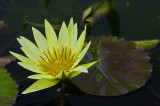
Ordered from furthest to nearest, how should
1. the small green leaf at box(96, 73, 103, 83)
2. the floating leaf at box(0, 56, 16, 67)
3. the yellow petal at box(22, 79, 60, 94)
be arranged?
the floating leaf at box(0, 56, 16, 67) → the small green leaf at box(96, 73, 103, 83) → the yellow petal at box(22, 79, 60, 94)

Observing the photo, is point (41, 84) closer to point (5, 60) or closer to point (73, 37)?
point (73, 37)

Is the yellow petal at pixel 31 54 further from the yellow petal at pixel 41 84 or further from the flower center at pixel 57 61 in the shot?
the yellow petal at pixel 41 84

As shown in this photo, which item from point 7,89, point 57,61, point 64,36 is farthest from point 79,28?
point 7,89

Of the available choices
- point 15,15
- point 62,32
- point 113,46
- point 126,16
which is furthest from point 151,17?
point 15,15

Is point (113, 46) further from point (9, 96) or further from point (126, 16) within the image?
point (9, 96)

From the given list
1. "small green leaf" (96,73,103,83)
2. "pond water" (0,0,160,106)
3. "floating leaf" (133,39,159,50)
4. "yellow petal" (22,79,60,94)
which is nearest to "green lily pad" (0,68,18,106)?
"pond water" (0,0,160,106)

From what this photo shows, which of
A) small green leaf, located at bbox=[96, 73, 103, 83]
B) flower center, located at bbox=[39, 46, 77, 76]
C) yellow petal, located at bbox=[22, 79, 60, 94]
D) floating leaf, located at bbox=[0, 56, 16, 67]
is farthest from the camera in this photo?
floating leaf, located at bbox=[0, 56, 16, 67]

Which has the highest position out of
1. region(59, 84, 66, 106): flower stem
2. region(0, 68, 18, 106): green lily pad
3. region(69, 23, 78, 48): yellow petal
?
region(69, 23, 78, 48): yellow petal

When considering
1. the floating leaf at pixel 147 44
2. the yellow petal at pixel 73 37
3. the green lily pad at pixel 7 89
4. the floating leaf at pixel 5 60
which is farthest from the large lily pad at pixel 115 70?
the floating leaf at pixel 5 60

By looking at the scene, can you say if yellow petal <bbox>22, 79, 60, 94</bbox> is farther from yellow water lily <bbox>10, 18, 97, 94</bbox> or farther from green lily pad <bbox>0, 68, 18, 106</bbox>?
green lily pad <bbox>0, 68, 18, 106</bbox>
